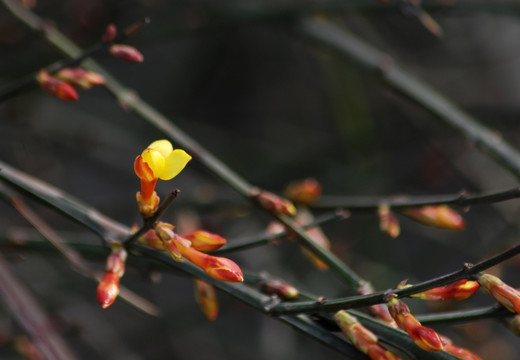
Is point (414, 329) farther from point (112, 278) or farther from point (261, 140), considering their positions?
point (261, 140)

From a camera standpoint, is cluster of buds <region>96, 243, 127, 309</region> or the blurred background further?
the blurred background

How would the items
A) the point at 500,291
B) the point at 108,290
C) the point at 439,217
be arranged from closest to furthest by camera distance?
the point at 500,291 → the point at 108,290 → the point at 439,217

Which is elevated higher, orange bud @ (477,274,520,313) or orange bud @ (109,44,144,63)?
orange bud @ (109,44,144,63)

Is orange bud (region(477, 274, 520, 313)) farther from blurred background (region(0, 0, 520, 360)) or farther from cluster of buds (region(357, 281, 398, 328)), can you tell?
blurred background (region(0, 0, 520, 360))

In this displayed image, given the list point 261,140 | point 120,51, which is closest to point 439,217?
point 120,51

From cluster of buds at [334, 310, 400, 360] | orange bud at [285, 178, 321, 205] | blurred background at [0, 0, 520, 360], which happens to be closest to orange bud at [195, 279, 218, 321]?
cluster of buds at [334, 310, 400, 360]

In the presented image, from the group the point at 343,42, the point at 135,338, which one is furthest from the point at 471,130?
the point at 135,338
